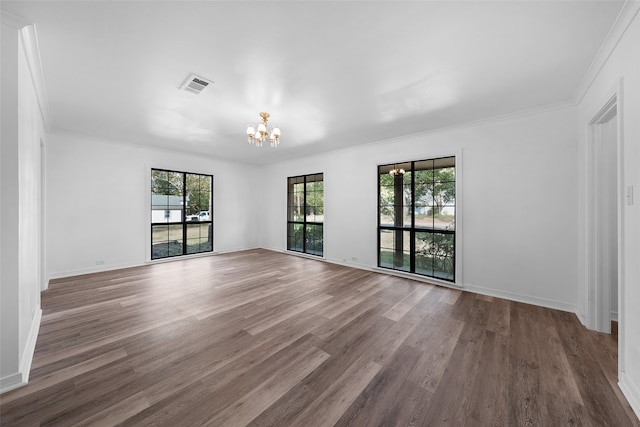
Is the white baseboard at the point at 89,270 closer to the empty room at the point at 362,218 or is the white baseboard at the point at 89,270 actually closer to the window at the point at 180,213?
the empty room at the point at 362,218

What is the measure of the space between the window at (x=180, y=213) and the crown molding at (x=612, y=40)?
7242mm

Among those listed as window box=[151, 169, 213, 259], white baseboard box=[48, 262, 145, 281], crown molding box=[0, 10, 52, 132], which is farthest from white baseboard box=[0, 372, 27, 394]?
window box=[151, 169, 213, 259]

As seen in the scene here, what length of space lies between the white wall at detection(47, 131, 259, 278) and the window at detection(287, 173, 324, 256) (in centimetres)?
282

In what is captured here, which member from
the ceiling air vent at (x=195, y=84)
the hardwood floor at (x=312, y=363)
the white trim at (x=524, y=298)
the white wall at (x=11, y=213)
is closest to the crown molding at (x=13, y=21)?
the white wall at (x=11, y=213)

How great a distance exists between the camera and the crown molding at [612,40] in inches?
65.9

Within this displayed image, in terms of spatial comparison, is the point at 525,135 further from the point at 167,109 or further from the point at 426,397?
the point at 167,109

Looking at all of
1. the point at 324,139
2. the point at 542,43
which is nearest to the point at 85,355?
the point at 324,139

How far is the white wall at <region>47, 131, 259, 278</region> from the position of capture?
448 cm

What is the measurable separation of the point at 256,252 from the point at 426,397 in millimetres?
6095

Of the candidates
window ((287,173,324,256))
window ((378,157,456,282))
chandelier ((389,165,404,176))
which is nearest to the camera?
window ((378,157,456,282))

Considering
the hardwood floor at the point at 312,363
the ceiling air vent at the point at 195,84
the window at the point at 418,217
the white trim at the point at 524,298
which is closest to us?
the hardwood floor at the point at 312,363

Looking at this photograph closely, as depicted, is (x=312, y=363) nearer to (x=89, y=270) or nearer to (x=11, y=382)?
(x=11, y=382)

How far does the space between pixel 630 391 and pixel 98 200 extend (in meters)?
7.54

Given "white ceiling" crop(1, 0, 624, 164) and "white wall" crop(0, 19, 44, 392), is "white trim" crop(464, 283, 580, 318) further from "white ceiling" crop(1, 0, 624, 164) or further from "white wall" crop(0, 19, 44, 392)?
"white wall" crop(0, 19, 44, 392)
